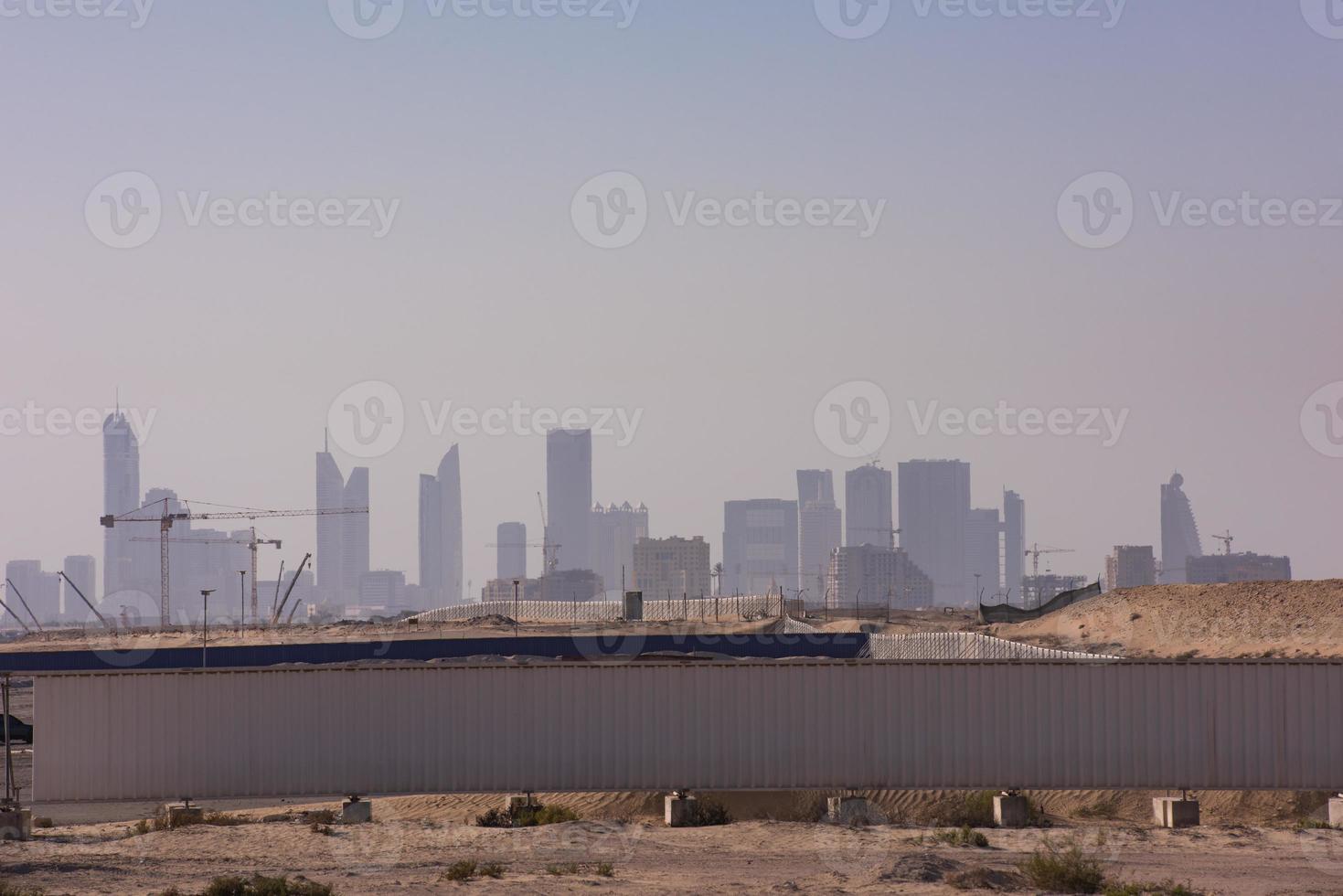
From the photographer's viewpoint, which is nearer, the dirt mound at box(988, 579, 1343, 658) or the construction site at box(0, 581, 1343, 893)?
the construction site at box(0, 581, 1343, 893)

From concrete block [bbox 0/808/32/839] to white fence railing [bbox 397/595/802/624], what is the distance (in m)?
73.8

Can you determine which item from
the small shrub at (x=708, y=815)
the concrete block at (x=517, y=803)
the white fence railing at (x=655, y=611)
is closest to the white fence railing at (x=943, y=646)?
the small shrub at (x=708, y=815)

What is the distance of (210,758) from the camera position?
3136 cm

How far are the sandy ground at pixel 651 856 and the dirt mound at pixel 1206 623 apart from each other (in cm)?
2564

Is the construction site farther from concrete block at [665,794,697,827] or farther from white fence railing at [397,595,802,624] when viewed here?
white fence railing at [397,595,802,624]

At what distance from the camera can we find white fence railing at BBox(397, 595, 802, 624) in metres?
109

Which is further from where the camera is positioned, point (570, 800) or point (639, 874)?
point (570, 800)

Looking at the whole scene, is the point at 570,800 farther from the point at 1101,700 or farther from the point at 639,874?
the point at 1101,700

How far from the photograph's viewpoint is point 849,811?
3098 centimetres

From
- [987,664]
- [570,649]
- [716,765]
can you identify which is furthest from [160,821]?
[570,649]

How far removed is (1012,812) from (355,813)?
13793 millimetres

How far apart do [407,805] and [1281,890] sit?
20102 mm

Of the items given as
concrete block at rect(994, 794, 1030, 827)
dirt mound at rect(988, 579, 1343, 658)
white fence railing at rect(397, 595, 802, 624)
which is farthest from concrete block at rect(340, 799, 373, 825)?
white fence railing at rect(397, 595, 802, 624)

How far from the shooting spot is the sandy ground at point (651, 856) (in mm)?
24203
